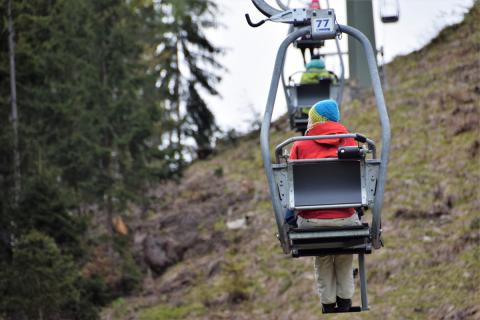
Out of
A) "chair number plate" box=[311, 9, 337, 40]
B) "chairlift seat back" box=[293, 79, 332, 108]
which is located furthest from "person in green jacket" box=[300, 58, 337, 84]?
"chair number plate" box=[311, 9, 337, 40]

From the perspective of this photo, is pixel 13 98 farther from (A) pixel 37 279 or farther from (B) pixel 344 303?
(B) pixel 344 303

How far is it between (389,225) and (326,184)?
12.8m

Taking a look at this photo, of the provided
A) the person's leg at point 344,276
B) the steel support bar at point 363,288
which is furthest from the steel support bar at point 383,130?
the person's leg at point 344,276

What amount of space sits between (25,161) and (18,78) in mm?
2391

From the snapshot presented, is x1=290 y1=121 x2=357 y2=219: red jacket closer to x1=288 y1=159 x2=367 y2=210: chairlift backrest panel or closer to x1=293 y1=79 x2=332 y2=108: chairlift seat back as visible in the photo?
x1=288 y1=159 x2=367 y2=210: chairlift backrest panel

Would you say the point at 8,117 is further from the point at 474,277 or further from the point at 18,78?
the point at 474,277

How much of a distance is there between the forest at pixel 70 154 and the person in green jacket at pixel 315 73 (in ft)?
20.9

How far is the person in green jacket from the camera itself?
18.0m

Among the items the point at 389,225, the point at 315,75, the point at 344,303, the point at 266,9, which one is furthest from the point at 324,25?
the point at 389,225

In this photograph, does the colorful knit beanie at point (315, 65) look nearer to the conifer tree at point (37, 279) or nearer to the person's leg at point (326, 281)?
the conifer tree at point (37, 279)

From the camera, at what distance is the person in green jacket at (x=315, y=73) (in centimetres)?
1800

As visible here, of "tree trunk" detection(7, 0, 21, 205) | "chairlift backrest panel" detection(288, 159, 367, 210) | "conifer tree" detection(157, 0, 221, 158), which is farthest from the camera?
"conifer tree" detection(157, 0, 221, 158)

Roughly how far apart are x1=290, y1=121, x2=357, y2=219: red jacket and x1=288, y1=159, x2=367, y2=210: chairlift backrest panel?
11 cm

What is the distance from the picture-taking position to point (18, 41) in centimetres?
2570
